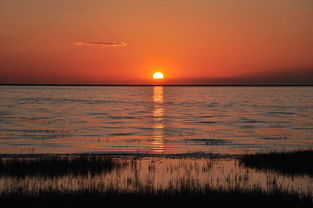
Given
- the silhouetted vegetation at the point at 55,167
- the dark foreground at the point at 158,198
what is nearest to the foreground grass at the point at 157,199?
the dark foreground at the point at 158,198

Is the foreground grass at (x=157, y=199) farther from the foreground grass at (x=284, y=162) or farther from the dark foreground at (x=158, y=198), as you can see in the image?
the foreground grass at (x=284, y=162)

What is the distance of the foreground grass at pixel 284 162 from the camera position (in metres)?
16.9

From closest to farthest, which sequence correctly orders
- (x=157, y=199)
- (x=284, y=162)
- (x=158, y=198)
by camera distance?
(x=157, y=199) → (x=158, y=198) → (x=284, y=162)

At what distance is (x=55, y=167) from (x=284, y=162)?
10392mm

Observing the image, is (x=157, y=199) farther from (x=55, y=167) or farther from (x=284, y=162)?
(x=284, y=162)

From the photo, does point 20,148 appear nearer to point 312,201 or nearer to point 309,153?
point 309,153

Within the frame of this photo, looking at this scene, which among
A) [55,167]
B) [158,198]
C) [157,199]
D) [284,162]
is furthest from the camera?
[284,162]

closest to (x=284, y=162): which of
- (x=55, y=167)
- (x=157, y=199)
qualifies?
(x=157, y=199)

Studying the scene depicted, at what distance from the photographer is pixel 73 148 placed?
2491 centimetres

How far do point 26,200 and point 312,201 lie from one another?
7.85 metres

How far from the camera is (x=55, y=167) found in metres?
16.5

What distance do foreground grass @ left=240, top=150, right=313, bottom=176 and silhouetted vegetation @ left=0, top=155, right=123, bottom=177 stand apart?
21.0 ft

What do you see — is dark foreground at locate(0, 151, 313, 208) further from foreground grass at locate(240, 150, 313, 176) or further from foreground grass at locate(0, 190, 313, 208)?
foreground grass at locate(240, 150, 313, 176)

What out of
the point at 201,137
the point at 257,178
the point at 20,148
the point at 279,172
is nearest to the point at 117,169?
the point at 257,178
